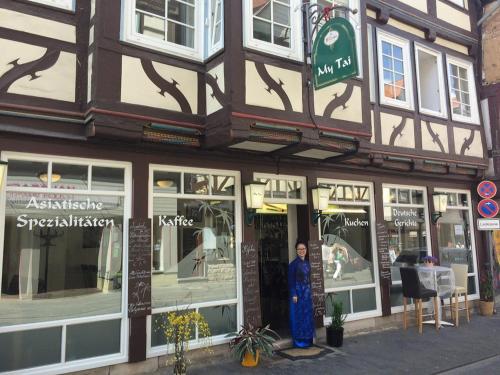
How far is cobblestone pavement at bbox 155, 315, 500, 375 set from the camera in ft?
20.3

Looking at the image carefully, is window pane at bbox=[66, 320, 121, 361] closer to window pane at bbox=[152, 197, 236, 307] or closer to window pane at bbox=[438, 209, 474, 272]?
window pane at bbox=[152, 197, 236, 307]

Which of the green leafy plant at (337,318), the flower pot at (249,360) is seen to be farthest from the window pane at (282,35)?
the flower pot at (249,360)

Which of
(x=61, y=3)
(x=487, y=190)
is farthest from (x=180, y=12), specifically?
(x=487, y=190)

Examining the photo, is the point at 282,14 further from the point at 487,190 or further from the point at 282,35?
the point at 487,190

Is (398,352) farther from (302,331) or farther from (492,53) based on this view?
(492,53)

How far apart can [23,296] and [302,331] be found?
4.11 m

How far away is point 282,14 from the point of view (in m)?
6.81

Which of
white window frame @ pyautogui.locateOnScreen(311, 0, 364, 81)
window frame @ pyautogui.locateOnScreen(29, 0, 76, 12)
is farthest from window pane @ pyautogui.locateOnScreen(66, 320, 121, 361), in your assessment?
white window frame @ pyautogui.locateOnScreen(311, 0, 364, 81)

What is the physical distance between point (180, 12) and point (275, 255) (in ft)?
15.3

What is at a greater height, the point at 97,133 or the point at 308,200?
the point at 97,133

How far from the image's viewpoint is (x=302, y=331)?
7.11m

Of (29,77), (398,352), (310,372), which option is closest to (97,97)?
(29,77)

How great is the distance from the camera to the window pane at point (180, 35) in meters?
6.52

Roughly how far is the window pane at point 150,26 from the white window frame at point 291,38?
4.02 feet
